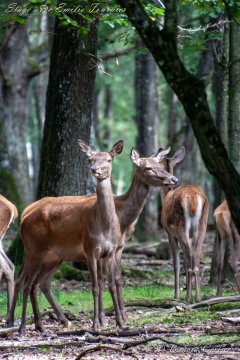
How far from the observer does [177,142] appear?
83.5 feet

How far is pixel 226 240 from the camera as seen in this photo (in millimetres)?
12695

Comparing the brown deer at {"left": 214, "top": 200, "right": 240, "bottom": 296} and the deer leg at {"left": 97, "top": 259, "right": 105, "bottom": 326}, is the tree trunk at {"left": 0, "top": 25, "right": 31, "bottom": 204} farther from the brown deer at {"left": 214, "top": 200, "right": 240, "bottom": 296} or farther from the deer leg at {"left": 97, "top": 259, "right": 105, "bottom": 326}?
the deer leg at {"left": 97, "top": 259, "right": 105, "bottom": 326}

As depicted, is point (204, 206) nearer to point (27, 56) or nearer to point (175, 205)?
point (175, 205)

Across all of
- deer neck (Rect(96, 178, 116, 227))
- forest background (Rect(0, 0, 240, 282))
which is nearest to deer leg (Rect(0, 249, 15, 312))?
deer neck (Rect(96, 178, 116, 227))

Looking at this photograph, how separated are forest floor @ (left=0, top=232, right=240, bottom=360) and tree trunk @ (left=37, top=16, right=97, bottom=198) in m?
2.68

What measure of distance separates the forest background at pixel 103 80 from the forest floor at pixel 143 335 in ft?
5.25

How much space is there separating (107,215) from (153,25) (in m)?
3.22

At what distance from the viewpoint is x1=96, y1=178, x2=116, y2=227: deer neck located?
993 centimetres

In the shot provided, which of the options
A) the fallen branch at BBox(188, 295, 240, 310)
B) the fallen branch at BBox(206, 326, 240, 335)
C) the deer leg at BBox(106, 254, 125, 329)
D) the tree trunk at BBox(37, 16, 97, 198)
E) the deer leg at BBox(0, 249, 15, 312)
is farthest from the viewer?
the tree trunk at BBox(37, 16, 97, 198)

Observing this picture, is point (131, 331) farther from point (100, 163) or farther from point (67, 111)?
point (67, 111)

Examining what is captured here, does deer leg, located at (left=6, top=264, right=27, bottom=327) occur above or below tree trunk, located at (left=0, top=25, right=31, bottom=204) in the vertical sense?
below

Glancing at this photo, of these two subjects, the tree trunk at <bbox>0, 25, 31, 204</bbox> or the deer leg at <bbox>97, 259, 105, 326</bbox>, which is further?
the tree trunk at <bbox>0, 25, 31, 204</bbox>

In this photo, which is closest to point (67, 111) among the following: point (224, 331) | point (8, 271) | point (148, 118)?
point (8, 271)

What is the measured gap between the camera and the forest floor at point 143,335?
8.00m
